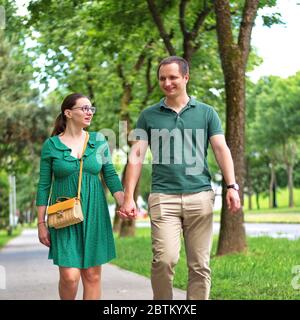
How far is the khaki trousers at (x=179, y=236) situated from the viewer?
591cm

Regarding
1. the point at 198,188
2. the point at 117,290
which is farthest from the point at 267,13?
the point at 198,188

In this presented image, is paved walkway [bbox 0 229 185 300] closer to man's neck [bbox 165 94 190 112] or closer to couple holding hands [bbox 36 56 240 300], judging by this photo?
couple holding hands [bbox 36 56 240 300]

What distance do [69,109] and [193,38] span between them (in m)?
12.6

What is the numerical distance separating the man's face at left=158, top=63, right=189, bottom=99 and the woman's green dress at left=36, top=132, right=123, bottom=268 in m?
0.62

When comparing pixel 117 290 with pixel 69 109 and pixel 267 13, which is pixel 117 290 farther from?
pixel 267 13

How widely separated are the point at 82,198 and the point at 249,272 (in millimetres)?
5632

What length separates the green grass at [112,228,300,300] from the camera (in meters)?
8.98

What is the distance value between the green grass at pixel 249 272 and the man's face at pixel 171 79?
130 inches

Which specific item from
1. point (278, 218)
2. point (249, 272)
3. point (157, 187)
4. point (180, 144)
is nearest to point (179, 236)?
point (157, 187)

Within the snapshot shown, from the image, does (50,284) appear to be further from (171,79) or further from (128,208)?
(171,79)

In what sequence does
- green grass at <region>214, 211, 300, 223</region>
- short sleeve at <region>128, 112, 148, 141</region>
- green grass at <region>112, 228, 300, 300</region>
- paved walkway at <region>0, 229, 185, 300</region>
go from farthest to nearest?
green grass at <region>214, 211, 300, 223</region>, paved walkway at <region>0, 229, 185, 300</region>, green grass at <region>112, 228, 300, 300</region>, short sleeve at <region>128, 112, 148, 141</region>

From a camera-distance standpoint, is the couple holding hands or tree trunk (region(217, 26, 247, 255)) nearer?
the couple holding hands

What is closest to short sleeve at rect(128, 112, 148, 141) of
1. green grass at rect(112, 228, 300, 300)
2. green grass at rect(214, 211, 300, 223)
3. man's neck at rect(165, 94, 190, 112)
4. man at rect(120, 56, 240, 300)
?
man at rect(120, 56, 240, 300)

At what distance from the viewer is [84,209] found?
582cm
